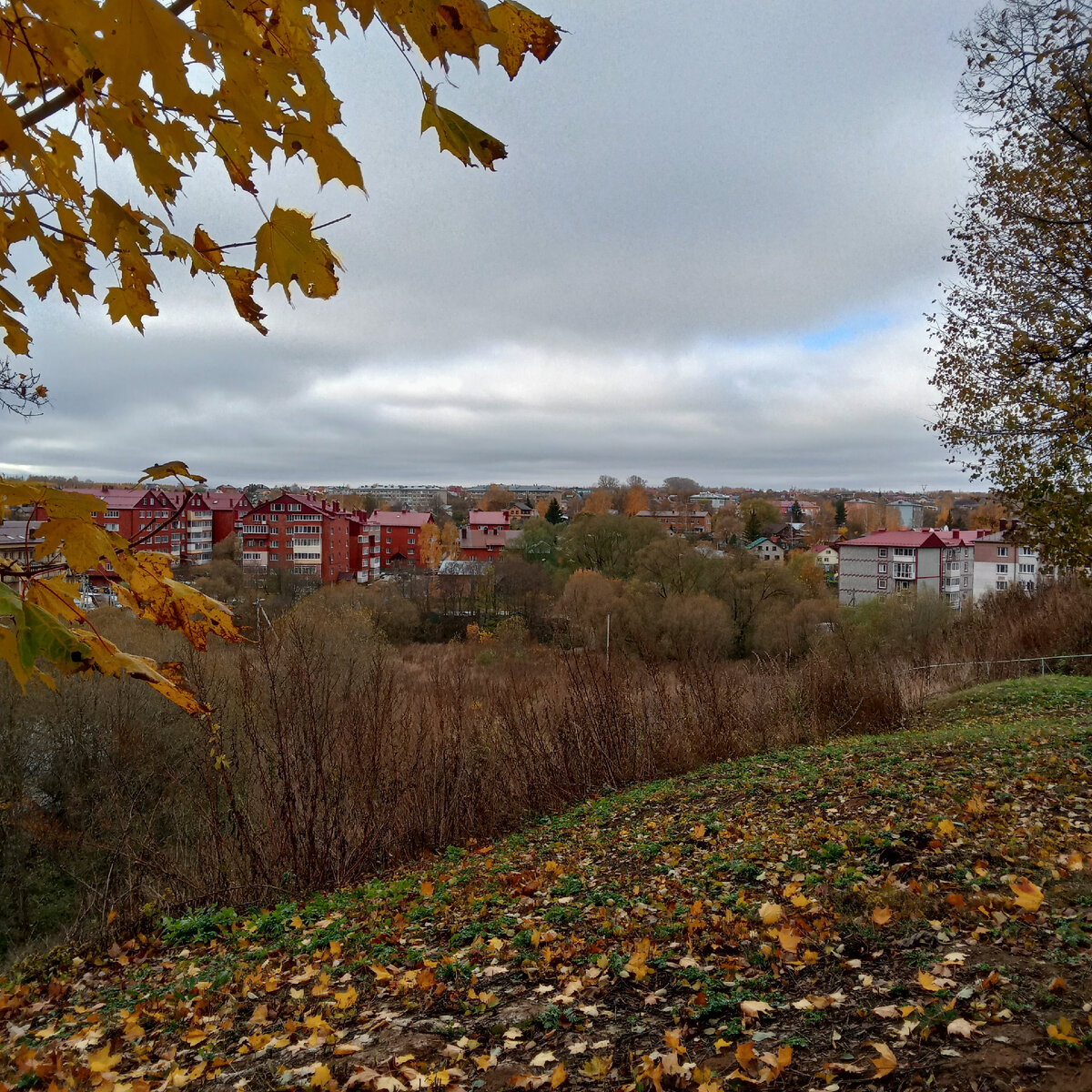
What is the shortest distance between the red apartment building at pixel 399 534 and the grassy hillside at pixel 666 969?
63.6 m

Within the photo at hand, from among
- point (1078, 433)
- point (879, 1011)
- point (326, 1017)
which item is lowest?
point (326, 1017)

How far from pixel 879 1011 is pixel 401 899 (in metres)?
3.90

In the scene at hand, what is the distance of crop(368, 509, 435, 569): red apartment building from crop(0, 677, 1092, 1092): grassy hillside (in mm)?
63571

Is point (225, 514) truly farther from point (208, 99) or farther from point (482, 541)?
point (208, 99)

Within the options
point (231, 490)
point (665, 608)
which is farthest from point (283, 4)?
point (231, 490)

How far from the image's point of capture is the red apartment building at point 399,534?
69562mm

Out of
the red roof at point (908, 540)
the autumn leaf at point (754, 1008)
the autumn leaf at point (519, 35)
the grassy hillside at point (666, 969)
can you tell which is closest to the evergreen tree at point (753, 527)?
the red roof at point (908, 540)

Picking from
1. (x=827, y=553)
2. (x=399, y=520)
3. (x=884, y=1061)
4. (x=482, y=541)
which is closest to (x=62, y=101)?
(x=884, y=1061)

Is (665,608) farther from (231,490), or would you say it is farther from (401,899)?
(231,490)

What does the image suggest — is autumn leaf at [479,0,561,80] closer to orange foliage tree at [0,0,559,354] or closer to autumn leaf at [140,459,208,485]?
orange foliage tree at [0,0,559,354]

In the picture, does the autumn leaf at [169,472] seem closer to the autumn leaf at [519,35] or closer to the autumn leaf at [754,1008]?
the autumn leaf at [519,35]

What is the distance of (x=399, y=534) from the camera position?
72188mm

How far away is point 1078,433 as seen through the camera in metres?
7.02

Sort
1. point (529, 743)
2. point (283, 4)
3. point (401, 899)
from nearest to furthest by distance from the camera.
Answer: point (283, 4), point (401, 899), point (529, 743)
